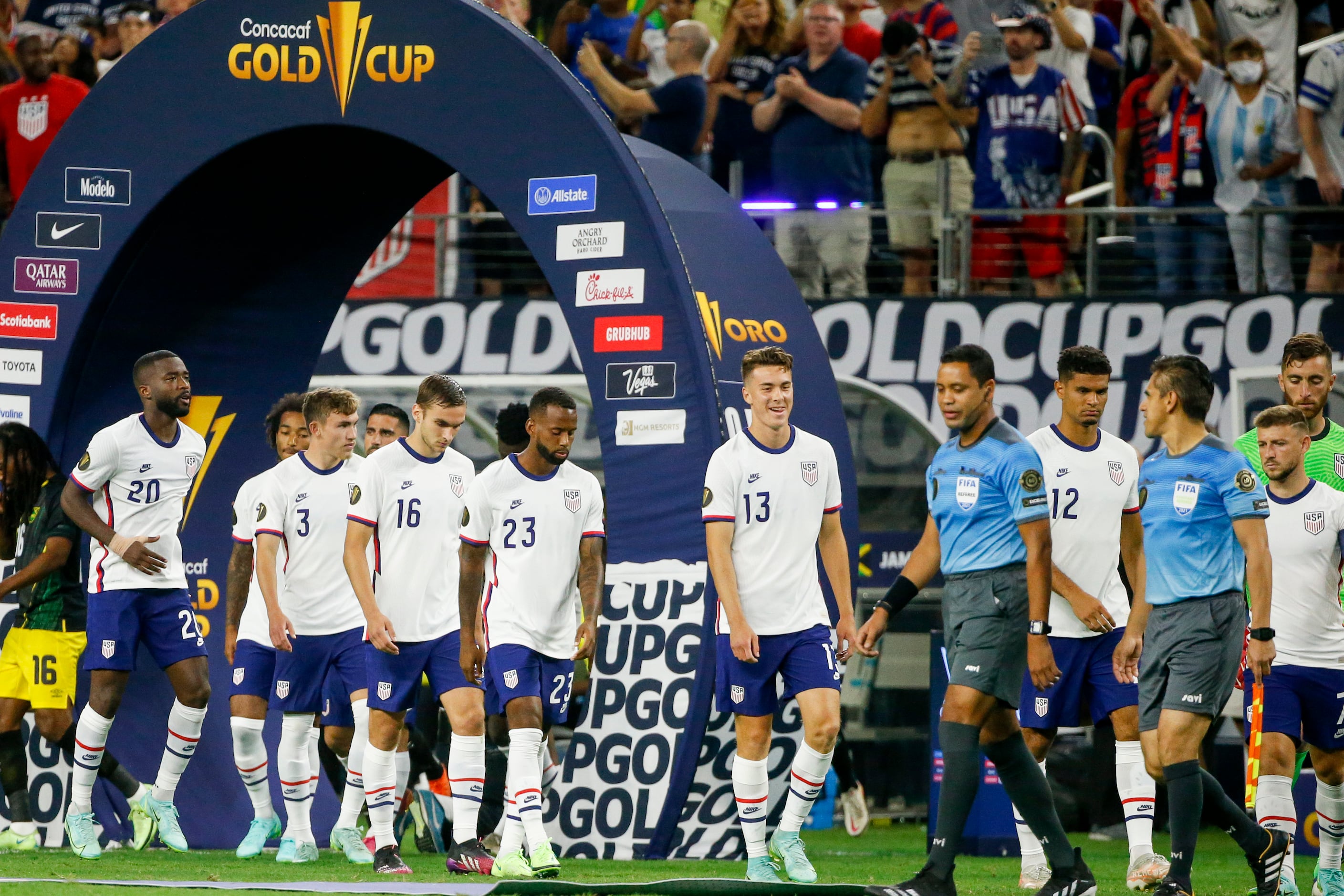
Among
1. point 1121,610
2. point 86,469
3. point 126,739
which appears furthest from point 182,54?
point 1121,610

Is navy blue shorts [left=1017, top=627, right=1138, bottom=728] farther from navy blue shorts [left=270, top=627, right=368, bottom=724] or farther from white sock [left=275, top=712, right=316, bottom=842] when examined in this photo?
white sock [left=275, top=712, right=316, bottom=842]

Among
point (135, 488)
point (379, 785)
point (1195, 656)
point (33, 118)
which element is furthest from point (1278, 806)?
point (33, 118)

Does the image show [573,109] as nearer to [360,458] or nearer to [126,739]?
[360,458]

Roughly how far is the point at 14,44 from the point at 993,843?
11.4 m

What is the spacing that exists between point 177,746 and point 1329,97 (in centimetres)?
895

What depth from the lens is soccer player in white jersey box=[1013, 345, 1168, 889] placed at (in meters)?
8.70

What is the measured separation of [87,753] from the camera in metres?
9.80

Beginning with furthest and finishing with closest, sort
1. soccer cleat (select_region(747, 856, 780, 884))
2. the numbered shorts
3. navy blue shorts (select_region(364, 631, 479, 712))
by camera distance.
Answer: the numbered shorts < navy blue shorts (select_region(364, 631, 479, 712)) < soccer cleat (select_region(747, 856, 780, 884))

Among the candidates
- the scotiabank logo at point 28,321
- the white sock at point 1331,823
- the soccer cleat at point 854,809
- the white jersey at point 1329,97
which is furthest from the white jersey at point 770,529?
the white jersey at point 1329,97

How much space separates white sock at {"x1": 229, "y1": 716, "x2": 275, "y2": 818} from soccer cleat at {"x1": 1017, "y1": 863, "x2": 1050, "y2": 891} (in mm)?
4090

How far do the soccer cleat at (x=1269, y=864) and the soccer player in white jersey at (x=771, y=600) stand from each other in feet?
6.03

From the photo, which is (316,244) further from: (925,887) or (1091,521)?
(925,887)

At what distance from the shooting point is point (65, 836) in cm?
1076

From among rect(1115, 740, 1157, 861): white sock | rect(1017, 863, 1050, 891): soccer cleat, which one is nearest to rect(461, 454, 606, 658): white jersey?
rect(1017, 863, 1050, 891): soccer cleat
